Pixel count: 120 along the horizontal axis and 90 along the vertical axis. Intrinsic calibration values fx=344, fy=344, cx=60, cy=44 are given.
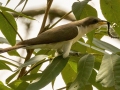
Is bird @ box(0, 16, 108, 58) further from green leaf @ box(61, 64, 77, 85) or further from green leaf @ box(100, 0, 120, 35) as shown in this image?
green leaf @ box(100, 0, 120, 35)

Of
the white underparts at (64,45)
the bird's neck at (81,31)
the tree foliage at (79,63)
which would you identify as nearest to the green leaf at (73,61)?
the tree foliage at (79,63)

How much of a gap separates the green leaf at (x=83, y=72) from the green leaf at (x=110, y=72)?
42 mm

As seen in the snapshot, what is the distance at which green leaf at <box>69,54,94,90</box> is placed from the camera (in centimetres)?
86

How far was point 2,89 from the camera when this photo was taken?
101cm

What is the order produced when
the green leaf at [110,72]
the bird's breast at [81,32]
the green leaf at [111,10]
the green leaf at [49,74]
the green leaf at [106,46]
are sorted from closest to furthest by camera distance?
the green leaf at [110,72] → the green leaf at [49,74] → the green leaf at [111,10] → the green leaf at [106,46] → the bird's breast at [81,32]

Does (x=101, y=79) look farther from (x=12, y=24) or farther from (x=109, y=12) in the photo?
(x=12, y=24)

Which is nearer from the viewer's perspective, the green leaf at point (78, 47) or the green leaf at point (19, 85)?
the green leaf at point (19, 85)

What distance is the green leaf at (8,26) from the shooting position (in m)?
1.13

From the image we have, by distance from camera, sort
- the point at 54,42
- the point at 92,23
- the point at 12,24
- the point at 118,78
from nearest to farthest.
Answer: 1. the point at 118,78
2. the point at 12,24
3. the point at 54,42
4. the point at 92,23

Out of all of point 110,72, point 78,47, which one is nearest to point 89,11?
point 78,47

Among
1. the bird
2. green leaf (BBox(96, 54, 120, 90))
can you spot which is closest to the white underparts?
the bird

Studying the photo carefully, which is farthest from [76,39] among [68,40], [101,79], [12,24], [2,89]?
[101,79]

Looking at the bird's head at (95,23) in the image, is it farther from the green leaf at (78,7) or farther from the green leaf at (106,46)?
the green leaf at (78,7)

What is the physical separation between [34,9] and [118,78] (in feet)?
5.45
